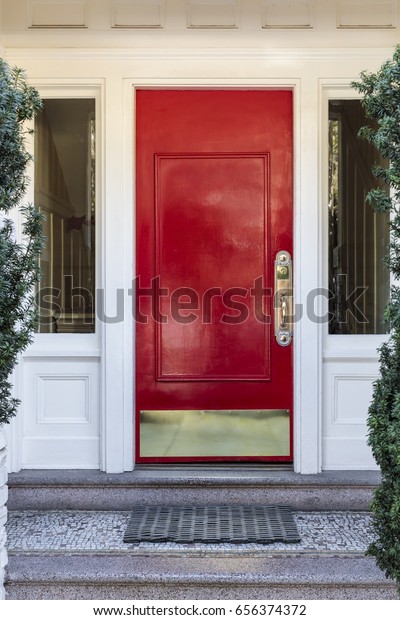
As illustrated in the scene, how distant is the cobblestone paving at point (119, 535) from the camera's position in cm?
302

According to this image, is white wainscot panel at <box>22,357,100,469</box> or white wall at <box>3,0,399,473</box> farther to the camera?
white wainscot panel at <box>22,357,100,469</box>

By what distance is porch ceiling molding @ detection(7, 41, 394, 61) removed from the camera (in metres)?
3.61

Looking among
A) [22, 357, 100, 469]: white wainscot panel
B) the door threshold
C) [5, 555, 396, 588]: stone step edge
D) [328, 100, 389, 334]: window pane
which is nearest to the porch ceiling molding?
[328, 100, 389, 334]: window pane

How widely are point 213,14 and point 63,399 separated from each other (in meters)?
2.32

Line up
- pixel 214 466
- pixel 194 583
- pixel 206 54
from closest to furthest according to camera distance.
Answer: pixel 194 583 → pixel 206 54 → pixel 214 466

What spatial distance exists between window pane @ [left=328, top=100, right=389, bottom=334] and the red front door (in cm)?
27

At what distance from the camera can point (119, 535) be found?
3199mm

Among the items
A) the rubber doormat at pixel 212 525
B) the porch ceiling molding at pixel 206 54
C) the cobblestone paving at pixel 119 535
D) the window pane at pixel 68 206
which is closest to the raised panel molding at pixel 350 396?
the cobblestone paving at pixel 119 535

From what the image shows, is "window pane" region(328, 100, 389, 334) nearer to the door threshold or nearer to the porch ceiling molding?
the porch ceiling molding

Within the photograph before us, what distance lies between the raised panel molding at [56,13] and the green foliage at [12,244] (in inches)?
56.1

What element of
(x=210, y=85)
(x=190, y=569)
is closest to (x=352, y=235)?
(x=210, y=85)

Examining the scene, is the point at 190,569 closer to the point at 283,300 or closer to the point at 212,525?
the point at 212,525

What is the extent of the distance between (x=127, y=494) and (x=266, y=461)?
823mm
